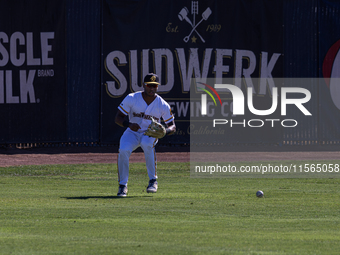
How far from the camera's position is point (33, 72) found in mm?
22250

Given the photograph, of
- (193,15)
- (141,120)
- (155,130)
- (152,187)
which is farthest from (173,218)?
(193,15)

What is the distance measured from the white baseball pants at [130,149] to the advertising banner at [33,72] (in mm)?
12094

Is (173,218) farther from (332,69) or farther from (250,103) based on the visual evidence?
(332,69)

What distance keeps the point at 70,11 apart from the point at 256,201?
48.2ft

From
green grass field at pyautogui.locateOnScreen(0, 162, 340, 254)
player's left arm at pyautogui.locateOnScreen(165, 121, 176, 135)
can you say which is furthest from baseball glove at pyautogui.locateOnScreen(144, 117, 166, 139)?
green grass field at pyautogui.locateOnScreen(0, 162, 340, 254)

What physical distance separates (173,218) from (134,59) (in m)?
15.4

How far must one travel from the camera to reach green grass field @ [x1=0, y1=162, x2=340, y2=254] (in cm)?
574

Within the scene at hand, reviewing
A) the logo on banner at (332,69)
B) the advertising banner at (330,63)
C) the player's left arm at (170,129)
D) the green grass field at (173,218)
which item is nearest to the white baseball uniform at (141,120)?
the player's left arm at (170,129)

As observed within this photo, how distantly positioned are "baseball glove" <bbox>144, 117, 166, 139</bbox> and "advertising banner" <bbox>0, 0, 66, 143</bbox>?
12.3 m

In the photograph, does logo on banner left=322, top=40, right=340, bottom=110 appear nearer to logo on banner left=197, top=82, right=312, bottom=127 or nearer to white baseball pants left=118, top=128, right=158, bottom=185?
logo on banner left=197, top=82, right=312, bottom=127

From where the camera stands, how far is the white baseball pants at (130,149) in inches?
407

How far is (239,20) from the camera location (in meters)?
22.5

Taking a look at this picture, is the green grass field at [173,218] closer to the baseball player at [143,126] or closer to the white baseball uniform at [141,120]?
the baseball player at [143,126]

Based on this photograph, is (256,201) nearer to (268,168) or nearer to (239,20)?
(268,168)
